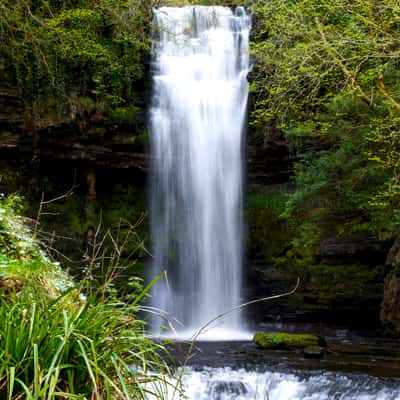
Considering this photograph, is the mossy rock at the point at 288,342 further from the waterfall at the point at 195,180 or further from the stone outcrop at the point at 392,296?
the waterfall at the point at 195,180

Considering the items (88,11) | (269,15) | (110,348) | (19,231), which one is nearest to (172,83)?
(88,11)

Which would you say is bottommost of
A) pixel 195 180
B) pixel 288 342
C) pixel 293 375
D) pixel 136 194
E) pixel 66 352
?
pixel 288 342

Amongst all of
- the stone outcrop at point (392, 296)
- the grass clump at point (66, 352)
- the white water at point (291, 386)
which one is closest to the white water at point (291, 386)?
the white water at point (291, 386)

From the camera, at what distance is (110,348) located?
2.12 meters

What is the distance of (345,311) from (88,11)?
917cm

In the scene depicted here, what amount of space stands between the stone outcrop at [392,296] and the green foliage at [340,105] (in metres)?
0.64

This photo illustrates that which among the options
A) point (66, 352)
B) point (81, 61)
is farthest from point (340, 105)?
point (66, 352)

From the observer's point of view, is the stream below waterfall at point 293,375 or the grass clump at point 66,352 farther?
the stream below waterfall at point 293,375

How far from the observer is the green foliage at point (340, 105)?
809 centimetres

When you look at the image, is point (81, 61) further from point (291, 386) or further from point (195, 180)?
point (291, 386)

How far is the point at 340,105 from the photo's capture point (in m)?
10.2

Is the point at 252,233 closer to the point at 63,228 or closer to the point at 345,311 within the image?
the point at 345,311

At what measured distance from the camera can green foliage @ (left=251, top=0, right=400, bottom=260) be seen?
809 cm

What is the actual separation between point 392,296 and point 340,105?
13.7 feet
